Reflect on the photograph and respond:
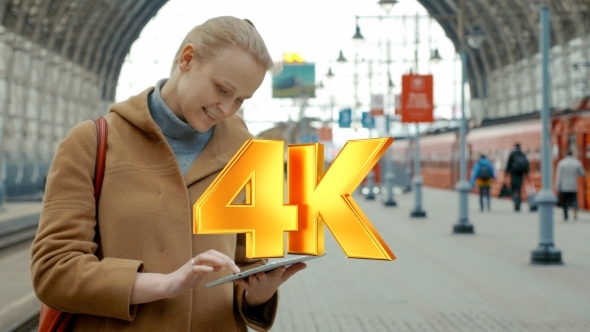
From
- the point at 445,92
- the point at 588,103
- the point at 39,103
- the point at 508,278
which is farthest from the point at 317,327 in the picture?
the point at 445,92

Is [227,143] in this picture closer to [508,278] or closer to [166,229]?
[166,229]

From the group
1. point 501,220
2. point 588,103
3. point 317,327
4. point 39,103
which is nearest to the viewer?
point 317,327

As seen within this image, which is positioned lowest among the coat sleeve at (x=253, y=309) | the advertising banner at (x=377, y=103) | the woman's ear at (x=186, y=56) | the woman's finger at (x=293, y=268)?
the coat sleeve at (x=253, y=309)

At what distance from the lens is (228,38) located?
7.51ft

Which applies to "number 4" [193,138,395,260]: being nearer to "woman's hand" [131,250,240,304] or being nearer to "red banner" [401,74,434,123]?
"woman's hand" [131,250,240,304]

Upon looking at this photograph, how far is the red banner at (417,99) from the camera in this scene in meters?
24.1

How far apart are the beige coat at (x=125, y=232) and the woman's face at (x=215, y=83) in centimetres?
10

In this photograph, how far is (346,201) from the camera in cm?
231

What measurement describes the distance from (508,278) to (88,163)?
10.5m

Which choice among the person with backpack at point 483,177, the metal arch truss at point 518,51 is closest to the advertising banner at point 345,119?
the metal arch truss at point 518,51

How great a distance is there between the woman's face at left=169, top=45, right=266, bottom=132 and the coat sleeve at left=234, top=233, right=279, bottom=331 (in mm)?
420

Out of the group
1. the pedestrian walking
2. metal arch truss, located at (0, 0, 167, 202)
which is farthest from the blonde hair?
metal arch truss, located at (0, 0, 167, 202)

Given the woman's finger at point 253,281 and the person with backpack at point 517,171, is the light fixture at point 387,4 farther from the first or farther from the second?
the woman's finger at point 253,281

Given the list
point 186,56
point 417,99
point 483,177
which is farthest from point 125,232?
point 483,177
